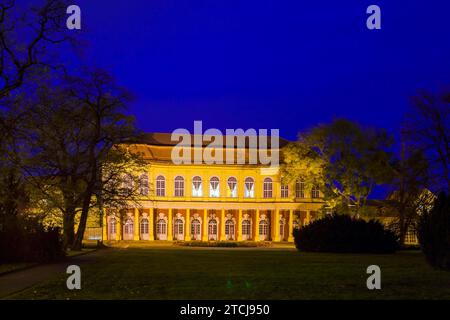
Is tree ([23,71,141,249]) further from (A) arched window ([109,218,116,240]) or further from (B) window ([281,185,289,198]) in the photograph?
(B) window ([281,185,289,198])

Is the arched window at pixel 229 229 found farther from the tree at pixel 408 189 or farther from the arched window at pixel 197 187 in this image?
the tree at pixel 408 189

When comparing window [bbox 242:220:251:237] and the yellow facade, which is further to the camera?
window [bbox 242:220:251:237]

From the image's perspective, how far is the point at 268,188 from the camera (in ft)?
247

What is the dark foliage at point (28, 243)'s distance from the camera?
24406 mm

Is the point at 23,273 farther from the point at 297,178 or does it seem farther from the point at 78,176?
the point at 297,178

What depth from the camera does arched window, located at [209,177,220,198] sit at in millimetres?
74062

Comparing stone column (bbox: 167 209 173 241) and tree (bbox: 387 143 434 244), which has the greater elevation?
tree (bbox: 387 143 434 244)

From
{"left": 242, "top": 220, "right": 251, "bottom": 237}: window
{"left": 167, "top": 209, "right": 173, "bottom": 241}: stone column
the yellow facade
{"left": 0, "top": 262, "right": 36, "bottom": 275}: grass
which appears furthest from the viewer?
{"left": 242, "top": 220, "right": 251, "bottom": 237}: window

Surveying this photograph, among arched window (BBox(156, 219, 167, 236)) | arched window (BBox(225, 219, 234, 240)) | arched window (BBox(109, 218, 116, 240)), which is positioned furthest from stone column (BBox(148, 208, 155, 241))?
arched window (BBox(225, 219, 234, 240))

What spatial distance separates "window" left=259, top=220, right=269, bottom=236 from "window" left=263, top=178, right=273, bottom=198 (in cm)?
317
